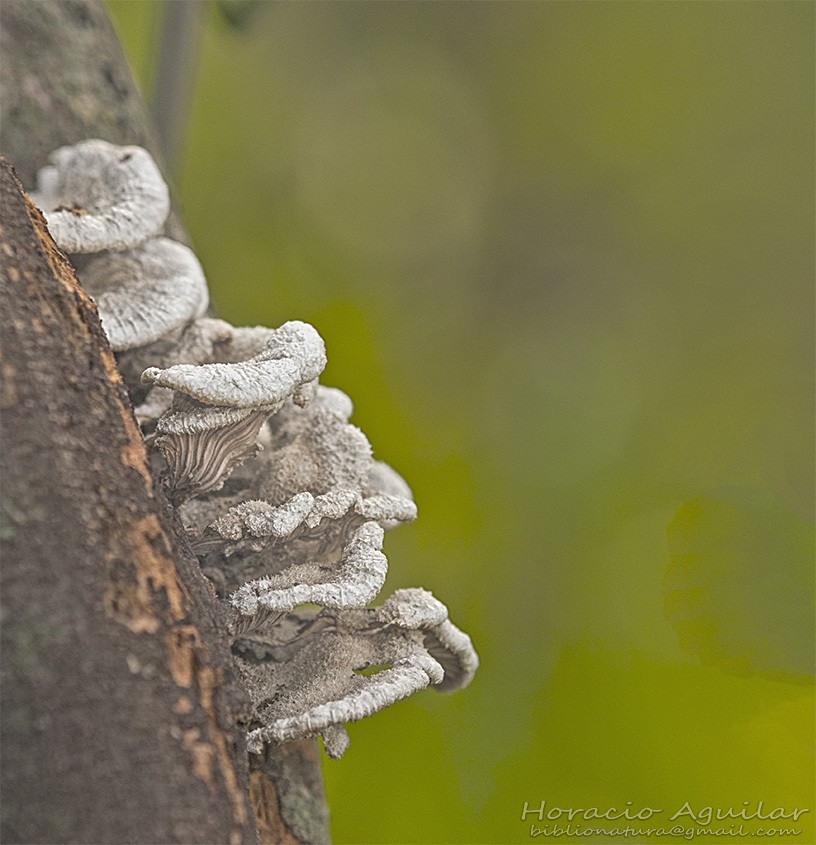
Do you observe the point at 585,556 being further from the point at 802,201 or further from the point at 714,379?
the point at 802,201

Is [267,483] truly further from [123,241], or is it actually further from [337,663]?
[123,241]

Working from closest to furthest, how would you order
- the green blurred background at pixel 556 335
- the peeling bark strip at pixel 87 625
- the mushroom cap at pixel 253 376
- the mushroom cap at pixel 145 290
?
the peeling bark strip at pixel 87 625 → the mushroom cap at pixel 253 376 → the mushroom cap at pixel 145 290 → the green blurred background at pixel 556 335

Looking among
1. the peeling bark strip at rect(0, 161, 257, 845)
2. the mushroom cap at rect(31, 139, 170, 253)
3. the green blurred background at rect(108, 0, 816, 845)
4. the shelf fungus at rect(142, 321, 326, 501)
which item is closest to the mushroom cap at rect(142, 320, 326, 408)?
the shelf fungus at rect(142, 321, 326, 501)

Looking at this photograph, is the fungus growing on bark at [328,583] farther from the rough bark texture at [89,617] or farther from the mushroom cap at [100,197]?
the mushroom cap at [100,197]

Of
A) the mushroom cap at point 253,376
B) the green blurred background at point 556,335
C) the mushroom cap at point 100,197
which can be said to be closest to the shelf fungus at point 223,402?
the mushroom cap at point 253,376

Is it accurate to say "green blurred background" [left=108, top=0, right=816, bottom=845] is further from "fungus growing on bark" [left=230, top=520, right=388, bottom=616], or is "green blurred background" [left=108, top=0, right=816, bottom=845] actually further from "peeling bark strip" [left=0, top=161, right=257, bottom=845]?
"peeling bark strip" [left=0, top=161, right=257, bottom=845]

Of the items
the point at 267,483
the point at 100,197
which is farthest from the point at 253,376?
the point at 100,197

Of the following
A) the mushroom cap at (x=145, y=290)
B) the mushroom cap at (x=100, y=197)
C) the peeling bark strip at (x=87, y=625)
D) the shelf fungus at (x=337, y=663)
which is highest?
the mushroom cap at (x=100, y=197)
